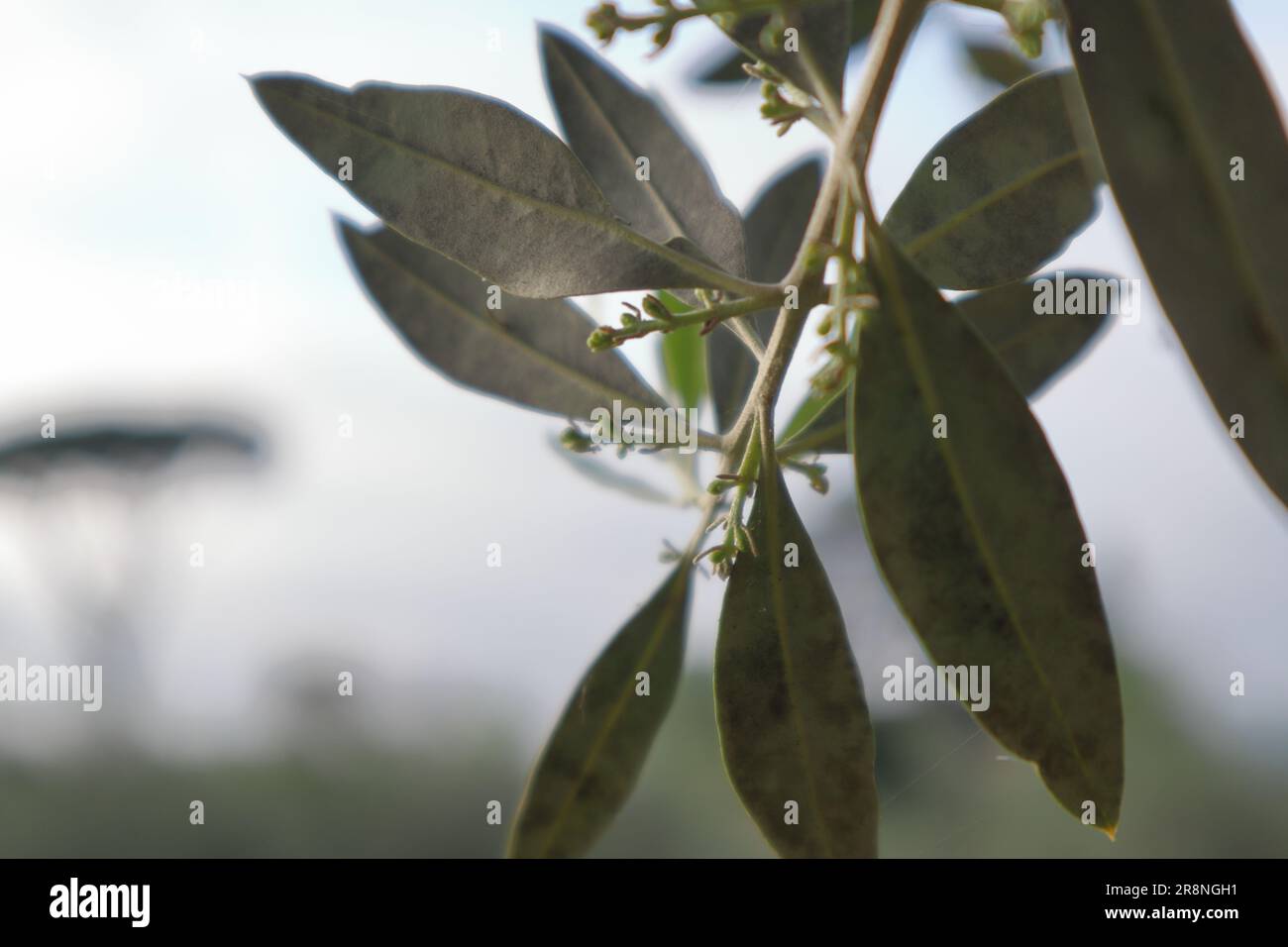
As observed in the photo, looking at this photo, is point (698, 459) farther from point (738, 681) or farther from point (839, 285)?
point (839, 285)

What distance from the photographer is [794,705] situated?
0.73 m

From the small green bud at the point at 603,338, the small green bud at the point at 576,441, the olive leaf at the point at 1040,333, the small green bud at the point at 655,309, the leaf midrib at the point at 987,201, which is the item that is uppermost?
the leaf midrib at the point at 987,201

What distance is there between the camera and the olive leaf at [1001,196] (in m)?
0.74

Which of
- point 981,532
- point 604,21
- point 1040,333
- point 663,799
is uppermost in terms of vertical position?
point 604,21

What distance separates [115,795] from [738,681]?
243 centimetres

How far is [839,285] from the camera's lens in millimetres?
555

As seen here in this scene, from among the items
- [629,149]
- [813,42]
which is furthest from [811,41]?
[629,149]

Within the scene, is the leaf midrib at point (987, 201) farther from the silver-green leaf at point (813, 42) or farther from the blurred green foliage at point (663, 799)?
the blurred green foliage at point (663, 799)

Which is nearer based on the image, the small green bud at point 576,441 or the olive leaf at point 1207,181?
the olive leaf at point 1207,181

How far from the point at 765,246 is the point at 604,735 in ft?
1.70

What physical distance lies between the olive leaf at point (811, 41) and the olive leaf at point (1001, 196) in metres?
0.15

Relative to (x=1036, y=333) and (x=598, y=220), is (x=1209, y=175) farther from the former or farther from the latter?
(x=1036, y=333)

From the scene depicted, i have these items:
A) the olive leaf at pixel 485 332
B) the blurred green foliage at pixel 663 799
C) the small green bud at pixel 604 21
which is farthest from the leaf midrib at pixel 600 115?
the blurred green foliage at pixel 663 799

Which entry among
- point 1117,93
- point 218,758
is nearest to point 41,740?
point 218,758
